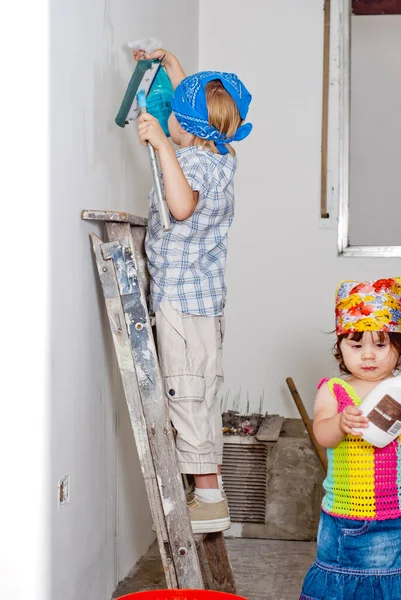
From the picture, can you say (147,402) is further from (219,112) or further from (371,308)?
(219,112)

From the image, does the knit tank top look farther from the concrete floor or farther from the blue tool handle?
the concrete floor

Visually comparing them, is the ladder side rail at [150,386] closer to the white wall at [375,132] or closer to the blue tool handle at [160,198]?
the blue tool handle at [160,198]

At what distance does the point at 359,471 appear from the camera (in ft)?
6.38

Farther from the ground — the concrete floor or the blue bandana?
the blue bandana

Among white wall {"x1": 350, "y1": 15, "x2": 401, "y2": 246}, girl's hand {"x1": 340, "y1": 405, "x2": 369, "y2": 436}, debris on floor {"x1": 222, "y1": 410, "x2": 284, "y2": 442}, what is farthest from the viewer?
white wall {"x1": 350, "y1": 15, "x2": 401, "y2": 246}

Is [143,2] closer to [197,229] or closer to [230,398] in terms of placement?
[197,229]

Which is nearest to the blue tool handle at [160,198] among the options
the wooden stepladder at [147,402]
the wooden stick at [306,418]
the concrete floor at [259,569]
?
the wooden stepladder at [147,402]

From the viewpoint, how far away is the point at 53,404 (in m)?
1.96

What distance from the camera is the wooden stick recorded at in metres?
3.25

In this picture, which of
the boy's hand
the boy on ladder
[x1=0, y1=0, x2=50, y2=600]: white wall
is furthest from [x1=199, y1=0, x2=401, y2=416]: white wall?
[x1=0, y1=0, x2=50, y2=600]: white wall

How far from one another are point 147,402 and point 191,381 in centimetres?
16

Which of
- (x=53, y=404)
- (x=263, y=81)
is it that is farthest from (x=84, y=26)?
(x=263, y=81)

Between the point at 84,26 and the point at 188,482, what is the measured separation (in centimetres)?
135

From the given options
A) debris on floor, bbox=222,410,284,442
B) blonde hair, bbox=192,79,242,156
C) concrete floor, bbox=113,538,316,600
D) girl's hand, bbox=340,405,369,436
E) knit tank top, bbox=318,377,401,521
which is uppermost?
blonde hair, bbox=192,79,242,156
